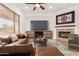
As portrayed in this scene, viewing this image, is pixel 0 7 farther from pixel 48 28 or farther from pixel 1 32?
pixel 48 28

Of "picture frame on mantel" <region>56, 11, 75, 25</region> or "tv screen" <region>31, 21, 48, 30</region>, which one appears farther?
"tv screen" <region>31, 21, 48, 30</region>

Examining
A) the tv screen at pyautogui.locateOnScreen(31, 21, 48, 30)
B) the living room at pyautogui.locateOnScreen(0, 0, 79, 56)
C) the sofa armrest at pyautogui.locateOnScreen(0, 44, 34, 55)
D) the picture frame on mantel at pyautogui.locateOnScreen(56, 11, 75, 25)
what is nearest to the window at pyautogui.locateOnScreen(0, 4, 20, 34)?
the living room at pyautogui.locateOnScreen(0, 0, 79, 56)

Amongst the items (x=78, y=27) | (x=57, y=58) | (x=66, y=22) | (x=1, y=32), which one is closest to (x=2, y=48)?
(x=57, y=58)

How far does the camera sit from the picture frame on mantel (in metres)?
8.46

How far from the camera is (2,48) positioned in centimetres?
209

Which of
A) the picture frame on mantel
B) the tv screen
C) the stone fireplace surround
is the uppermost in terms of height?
the picture frame on mantel

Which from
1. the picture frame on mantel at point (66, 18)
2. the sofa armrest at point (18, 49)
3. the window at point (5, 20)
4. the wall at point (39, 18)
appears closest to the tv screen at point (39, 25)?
the wall at point (39, 18)

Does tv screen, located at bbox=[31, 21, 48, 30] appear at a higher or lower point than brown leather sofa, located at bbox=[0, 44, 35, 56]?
higher

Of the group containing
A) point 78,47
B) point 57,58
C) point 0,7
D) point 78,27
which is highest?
point 0,7

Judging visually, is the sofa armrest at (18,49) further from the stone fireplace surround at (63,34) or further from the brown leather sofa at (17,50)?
the stone fireplace surround at (63,34)

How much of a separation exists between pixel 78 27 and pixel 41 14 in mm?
4623

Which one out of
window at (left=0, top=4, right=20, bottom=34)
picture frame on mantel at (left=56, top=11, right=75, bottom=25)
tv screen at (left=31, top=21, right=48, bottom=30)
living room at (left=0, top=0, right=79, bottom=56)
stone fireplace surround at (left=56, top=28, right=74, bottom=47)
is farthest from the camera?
tv screen at (left=31, top=21, right=48, bottom=30)

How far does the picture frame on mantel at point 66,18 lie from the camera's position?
8461 millimetres

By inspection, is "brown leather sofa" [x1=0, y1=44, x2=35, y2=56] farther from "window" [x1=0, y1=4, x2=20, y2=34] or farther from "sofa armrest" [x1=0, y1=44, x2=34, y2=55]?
"window" [x1=0, y1=4, x2=20, y2=34]
